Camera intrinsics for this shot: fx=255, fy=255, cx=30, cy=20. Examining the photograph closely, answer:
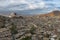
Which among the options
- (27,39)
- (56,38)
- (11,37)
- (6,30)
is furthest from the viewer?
(56,38)

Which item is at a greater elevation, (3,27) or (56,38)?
(3,27)

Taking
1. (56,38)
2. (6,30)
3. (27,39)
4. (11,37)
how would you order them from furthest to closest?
(56,38)
(6,30)
(11,37)
(27,39)

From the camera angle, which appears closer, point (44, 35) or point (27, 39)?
point (27, 39)

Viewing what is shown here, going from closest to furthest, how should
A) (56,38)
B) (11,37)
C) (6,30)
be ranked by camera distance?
(11,37), (6,30), (56,38)

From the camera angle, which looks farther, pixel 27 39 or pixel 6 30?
pixel 6 30

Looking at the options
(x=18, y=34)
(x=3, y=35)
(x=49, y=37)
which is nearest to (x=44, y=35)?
(x=49, y=37)

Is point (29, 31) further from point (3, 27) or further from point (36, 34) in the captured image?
point (3, 27)

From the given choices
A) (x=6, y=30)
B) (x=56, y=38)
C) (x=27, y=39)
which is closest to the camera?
(x=27, y=39)

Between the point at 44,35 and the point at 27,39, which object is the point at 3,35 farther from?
the point at 44,35

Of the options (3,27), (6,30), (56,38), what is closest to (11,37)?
(6,30)
